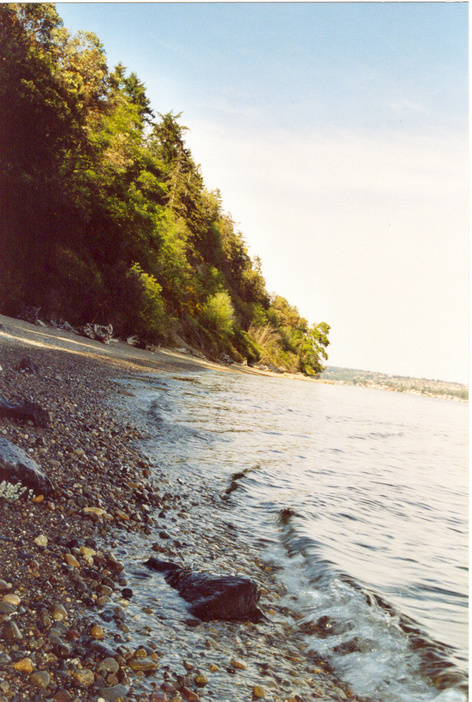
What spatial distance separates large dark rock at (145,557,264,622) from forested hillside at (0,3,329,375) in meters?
8.89

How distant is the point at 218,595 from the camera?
2.70 metres

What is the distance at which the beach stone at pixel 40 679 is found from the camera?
1.79 meters

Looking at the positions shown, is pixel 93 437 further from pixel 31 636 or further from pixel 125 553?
pixel 31 636

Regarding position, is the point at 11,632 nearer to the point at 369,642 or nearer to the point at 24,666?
the point at 24,666

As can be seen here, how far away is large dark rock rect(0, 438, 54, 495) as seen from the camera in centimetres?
320

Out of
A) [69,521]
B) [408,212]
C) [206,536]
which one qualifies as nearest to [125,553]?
[69,521]

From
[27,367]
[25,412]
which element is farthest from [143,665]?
[27,367]

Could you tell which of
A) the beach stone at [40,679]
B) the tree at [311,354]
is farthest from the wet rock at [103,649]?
the tree at [311,354]

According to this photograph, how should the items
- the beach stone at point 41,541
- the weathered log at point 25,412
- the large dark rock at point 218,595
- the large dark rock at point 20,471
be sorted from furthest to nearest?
the weathered log at point 25,412 → the large dark rock at point 20,471 → the beach stone at point 41,541 → the large dark rock at point 218,595

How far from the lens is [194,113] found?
25.6 ft

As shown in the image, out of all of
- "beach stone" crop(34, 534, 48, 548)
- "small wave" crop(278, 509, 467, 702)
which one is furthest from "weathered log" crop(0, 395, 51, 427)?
"small wave" crop(278, 509, 467, 702)

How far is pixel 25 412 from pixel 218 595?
3.06 metres

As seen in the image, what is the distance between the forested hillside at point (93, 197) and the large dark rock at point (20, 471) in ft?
25.2

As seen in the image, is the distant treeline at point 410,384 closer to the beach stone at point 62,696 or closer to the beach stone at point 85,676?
the beach stone at point 85,676
